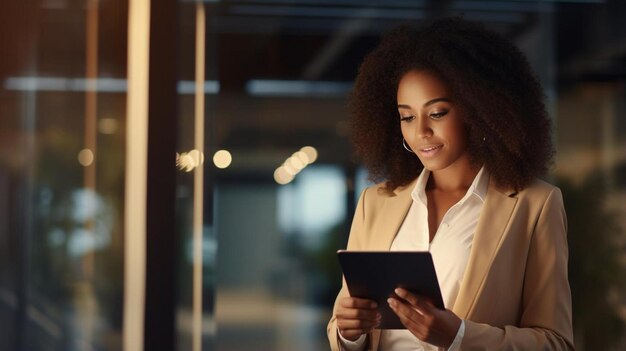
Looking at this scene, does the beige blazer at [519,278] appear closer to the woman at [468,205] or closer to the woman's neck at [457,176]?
the woman at [468,205]

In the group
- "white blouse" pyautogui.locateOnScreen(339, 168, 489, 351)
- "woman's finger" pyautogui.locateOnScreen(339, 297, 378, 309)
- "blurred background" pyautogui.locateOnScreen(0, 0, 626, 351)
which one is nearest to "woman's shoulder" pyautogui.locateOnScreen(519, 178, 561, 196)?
"white blouse" pyautogui.locateOnScreen(339, 168, 489, 351)

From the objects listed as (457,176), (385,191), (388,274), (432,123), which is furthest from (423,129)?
(388,274)

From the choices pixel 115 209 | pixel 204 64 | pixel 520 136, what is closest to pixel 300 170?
pixel 204 64

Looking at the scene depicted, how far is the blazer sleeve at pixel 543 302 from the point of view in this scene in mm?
1913

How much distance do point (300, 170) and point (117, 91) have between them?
4930 mm

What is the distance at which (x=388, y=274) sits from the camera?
1867 mm

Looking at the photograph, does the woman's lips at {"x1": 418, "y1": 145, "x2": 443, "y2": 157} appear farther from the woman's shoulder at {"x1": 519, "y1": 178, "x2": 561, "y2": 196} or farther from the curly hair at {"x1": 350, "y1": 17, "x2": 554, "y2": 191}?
the woman's shoulder at {"x1": 519, "y1": 178, "x2": 561, "y2": 196}

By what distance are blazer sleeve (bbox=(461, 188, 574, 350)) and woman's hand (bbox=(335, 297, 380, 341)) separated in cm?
20

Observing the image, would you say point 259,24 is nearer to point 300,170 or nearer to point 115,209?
point 300,170

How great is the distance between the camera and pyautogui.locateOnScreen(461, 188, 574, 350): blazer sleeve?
75.3 inches

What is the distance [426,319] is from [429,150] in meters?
0.44

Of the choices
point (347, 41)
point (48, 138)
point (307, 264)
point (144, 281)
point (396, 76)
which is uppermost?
point (347, 41)

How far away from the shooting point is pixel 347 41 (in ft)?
26.2

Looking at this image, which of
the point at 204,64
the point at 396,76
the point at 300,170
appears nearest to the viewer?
the point at 396,76
